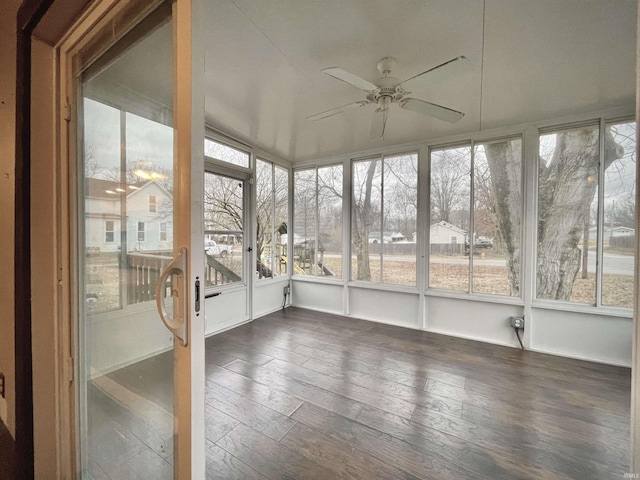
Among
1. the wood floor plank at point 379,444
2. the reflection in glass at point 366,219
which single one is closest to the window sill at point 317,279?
the reflection in glass at point 366,219

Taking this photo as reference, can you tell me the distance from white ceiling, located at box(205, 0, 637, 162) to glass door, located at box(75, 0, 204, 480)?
99 cm

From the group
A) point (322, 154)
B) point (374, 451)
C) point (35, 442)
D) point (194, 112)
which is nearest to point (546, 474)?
point (374, 451)

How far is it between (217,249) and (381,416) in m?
2.67

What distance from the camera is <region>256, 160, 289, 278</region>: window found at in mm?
4117

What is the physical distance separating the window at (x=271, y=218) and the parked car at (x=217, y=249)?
555 millimetres

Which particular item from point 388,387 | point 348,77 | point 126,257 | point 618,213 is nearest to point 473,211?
point 618,213

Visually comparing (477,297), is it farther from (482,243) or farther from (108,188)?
(108,188)

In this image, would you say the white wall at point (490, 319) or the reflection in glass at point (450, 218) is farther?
the reflection in glass at point (450, 218)

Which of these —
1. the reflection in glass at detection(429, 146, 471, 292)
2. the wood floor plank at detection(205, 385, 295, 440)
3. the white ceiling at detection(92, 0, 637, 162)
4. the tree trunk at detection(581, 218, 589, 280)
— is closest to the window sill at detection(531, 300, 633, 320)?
the tree trunk at detection(581, 218, 589, 280)

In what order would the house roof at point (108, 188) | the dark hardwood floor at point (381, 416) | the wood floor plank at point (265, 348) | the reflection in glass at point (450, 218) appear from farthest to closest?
the reflection in glass at point (450, 218) → the wood floor plank at point (265, 348) → the dark hardwood floor at point (381, 416) → the house roof at point (108, 188)

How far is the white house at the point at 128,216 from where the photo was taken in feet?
2.73

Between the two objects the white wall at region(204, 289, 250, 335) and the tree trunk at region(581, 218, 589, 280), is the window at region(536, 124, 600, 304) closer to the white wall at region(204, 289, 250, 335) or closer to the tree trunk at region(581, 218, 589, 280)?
the tree trunk at region(581, 218, 589, 280)

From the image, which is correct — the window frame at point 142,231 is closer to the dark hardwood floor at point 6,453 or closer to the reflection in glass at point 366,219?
the dark hardwood floor at point 6,453

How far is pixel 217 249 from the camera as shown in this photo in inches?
136
